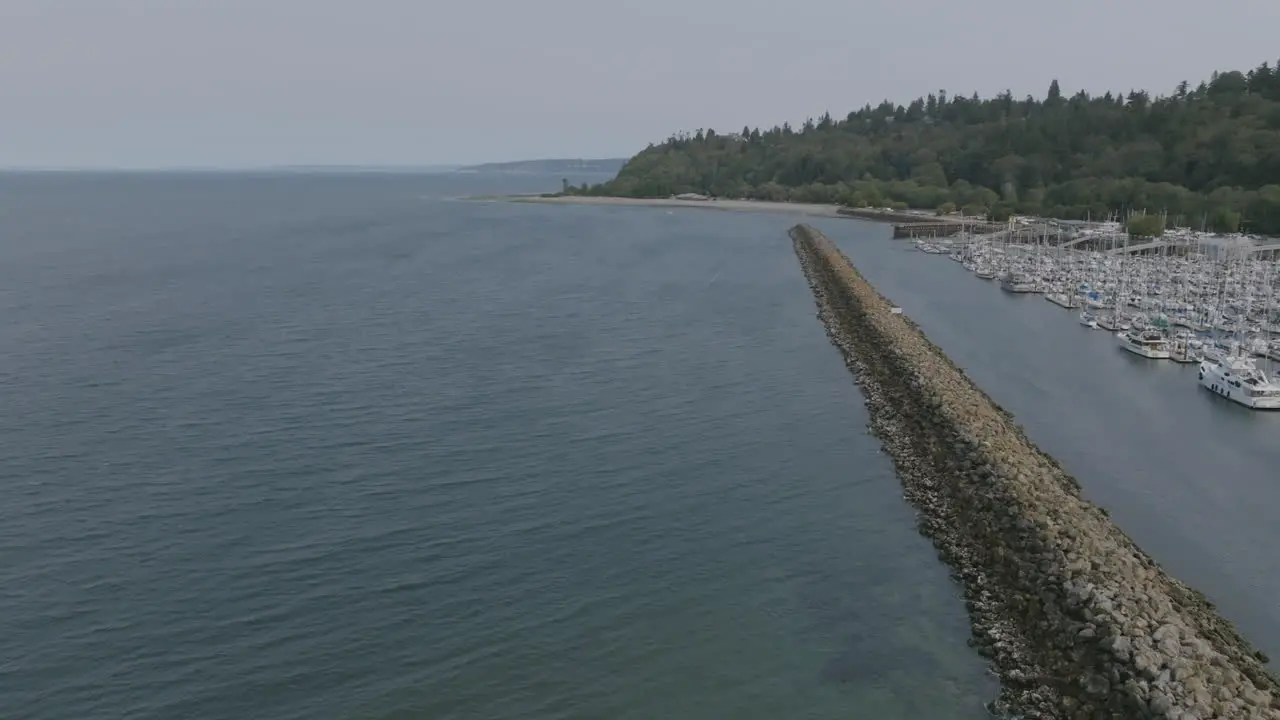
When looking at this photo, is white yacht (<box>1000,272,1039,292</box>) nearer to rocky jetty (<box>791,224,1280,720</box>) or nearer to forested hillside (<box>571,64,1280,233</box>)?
forested hillside (<box>571,64,1280,233</box>)

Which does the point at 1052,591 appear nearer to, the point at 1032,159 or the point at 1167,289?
the point at 1167,289

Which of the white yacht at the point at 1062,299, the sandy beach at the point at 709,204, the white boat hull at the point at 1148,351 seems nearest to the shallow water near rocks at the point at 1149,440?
the white boat hull at the point at 1148,351

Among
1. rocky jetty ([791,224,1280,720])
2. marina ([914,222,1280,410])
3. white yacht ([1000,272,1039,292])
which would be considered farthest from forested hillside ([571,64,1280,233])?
rocky jetty ([791,224,1280,720])

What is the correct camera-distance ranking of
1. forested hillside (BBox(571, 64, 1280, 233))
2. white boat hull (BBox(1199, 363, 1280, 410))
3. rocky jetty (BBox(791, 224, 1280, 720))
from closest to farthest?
1. rocky jetty (BBox(791, 224, 1280, 720))
2. white boat hull (BBox(1199, 363, 1280, 410))
3. forested hillside (BBox(571, 64, 1280, 233))

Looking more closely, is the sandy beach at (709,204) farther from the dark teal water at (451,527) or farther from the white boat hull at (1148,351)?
the dark teal water at (451,527)

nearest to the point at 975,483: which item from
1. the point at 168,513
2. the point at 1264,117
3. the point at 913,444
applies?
the point at 913,444

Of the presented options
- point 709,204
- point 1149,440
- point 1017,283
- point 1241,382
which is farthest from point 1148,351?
point 709,204

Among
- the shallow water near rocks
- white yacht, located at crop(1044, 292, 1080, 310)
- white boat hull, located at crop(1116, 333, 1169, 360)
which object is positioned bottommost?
the shallow water near rocks

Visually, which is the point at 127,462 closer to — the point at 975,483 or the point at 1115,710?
the point at 975,483
